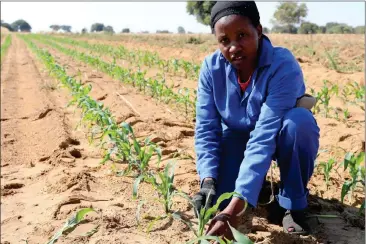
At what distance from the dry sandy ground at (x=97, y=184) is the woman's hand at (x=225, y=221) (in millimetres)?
379

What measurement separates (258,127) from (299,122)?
0.21 meters

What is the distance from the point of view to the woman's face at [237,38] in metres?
2.10

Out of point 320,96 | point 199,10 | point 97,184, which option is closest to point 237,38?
point 97,184

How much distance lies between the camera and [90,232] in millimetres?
2248

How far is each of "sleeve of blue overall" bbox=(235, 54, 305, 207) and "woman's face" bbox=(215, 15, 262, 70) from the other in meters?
0.17

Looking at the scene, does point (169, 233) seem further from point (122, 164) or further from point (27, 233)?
point (122, 164)

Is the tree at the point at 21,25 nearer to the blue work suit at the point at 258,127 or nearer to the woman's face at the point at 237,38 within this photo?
the blue work suit at the point at 258,127

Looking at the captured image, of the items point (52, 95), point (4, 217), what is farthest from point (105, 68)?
point (4, 217)

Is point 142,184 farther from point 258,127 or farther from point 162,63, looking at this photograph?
point 162,63

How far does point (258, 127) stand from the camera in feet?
7.23

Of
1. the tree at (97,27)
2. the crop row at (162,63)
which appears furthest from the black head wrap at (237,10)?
the tree at (97,27)

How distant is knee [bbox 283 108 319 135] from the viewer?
2.21 m

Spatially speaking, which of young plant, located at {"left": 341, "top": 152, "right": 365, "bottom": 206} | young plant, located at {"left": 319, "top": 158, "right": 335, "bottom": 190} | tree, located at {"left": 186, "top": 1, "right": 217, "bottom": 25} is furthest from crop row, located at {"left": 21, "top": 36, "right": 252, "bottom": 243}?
tree, located at {"left": 186, "top": 1, "right": 217, "bottom": 25}

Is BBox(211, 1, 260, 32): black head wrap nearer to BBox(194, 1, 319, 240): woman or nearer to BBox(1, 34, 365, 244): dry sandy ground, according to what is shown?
BBox(194, 1, 319, 240): woman
